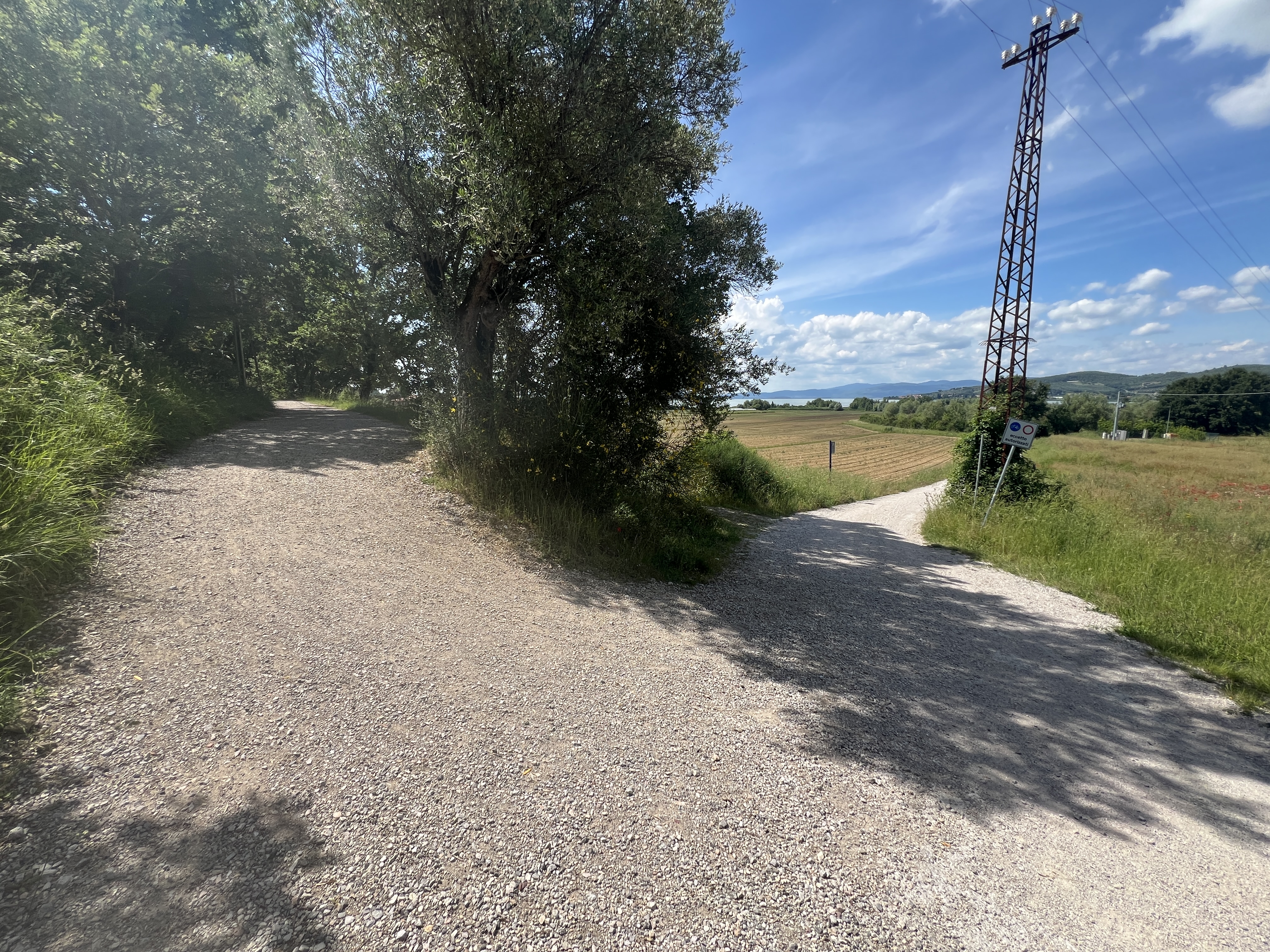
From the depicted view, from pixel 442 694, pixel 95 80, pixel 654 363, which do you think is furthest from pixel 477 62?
pixel 95 80

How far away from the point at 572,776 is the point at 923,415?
99.2 meters

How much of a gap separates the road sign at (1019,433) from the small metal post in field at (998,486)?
0.68 feet

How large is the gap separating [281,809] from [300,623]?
1884mm

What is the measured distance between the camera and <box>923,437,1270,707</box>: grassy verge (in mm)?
5219

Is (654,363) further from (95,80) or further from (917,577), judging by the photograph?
(95,80)

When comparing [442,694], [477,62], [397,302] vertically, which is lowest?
[442,694]

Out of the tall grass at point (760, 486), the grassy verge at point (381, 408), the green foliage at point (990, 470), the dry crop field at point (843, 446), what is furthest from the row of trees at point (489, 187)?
the dry crop field at point (843, 446)

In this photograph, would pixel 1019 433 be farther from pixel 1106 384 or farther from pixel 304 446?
pixel 1106 384

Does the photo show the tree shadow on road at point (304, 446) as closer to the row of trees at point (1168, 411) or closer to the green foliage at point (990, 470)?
the green foliage at point (990, 470)

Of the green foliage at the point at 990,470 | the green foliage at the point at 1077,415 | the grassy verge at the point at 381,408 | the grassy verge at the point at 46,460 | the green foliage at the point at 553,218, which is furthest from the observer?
the green foliage at the point at 1077,415

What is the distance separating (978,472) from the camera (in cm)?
1292

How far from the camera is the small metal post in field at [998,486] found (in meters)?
11.2

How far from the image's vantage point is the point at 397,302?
539 inches

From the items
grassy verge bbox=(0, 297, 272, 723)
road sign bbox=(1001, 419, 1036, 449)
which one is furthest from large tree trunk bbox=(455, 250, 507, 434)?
road sign bbox=(1001, 419, 1036, 449)
